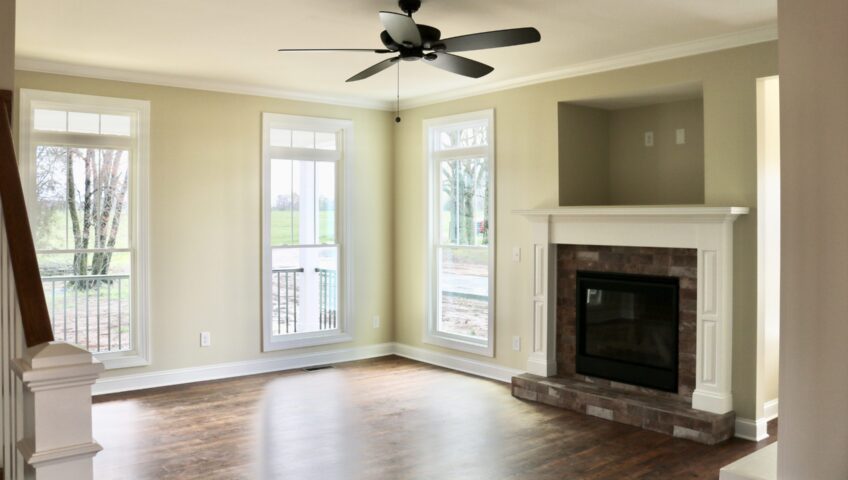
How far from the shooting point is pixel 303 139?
677 centimetres

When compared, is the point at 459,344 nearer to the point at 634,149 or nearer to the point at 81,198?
the point at 634,149

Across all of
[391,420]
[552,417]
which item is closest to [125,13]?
[391,420]

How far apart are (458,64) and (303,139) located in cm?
309

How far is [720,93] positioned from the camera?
466 centimetres

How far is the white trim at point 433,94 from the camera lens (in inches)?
180

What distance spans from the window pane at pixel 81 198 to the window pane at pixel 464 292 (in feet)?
9.84

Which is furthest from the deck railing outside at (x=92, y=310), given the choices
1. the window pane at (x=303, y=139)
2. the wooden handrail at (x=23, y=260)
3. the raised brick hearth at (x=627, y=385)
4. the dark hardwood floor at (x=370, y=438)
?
the wooden handrail at (x=23, y=260)

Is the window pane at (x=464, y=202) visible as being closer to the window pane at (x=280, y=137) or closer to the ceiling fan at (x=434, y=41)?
the window pane at (x=280, y=137)

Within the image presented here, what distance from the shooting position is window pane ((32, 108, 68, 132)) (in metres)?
5.35

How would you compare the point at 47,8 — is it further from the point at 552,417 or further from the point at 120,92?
the point at 552,417

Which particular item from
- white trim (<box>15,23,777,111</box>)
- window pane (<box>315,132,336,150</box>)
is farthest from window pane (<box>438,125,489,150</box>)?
window pane (<box>315,132,336,150</box>)

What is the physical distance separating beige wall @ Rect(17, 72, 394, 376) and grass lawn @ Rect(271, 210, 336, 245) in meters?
0.20

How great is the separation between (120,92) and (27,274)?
4465 millimetres

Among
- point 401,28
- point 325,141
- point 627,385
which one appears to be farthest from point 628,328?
point 325,141
